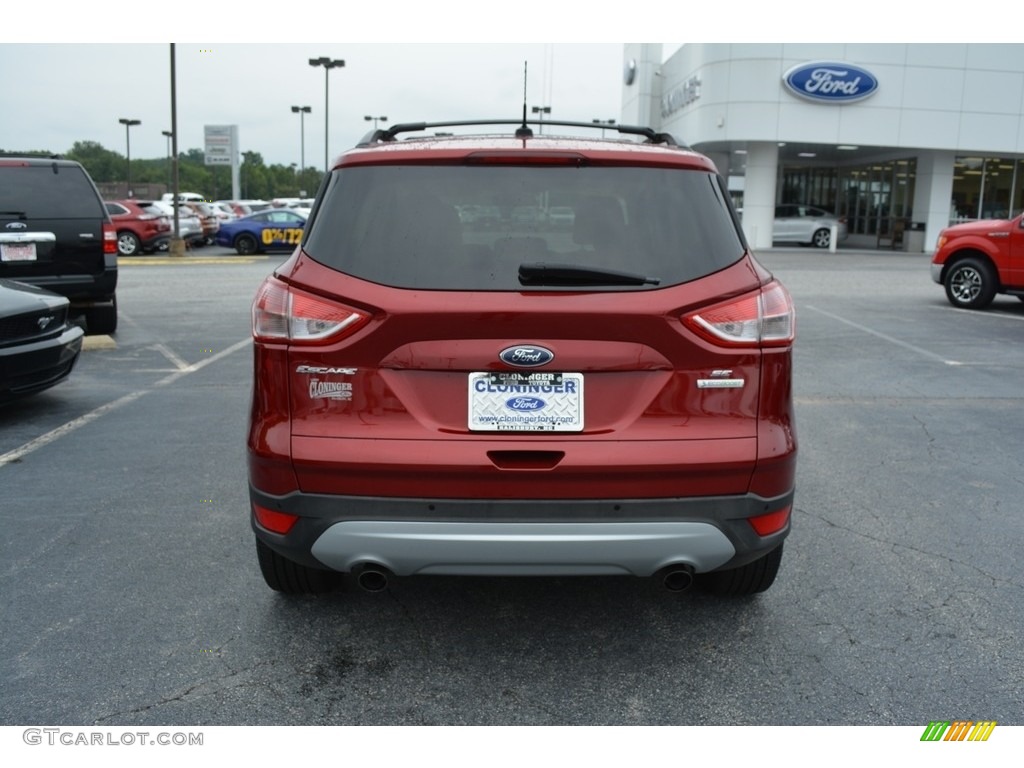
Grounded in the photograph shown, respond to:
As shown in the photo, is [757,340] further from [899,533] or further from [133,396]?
[133,396]

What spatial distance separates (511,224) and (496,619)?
1536 mm

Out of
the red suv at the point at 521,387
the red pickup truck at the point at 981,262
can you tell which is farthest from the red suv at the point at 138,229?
the red suv at the point at 521,387

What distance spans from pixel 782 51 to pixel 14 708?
32941 millimetres

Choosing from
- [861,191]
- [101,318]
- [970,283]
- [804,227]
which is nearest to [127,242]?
[101,318]

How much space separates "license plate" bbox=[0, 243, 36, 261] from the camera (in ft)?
32.6

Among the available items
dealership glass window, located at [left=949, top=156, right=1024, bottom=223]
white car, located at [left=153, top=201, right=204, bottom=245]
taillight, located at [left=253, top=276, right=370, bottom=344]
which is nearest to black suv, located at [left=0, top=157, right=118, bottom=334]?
taillight, located at [left=253, top=276, right=370, bottom=344]

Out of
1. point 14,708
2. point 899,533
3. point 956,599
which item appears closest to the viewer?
point 14,708

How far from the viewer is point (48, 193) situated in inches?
402

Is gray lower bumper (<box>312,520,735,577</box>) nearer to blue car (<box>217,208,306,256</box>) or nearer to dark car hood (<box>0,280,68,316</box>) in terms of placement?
dark car hood (<box>0,280,68,316</box>)

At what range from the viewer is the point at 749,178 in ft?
111

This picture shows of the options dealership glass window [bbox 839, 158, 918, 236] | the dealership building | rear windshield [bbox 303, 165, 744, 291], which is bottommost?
rear windshield [bbox 303, 165, 744, 291]

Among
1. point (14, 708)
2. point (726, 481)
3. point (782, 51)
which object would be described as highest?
point (782, 51)

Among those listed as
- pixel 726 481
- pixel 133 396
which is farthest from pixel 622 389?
pixel 133 396

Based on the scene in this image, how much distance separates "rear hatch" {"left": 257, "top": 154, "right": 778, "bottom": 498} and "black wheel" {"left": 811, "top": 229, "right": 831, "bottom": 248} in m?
34.5
